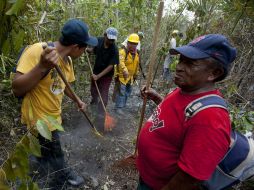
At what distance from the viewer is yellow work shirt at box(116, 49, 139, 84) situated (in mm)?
5350

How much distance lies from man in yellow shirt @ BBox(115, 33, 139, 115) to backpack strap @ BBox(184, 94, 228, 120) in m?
3.90

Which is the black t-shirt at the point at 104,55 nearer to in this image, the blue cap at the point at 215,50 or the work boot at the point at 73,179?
the work boot at the point at 73,179

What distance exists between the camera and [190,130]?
1375 mm

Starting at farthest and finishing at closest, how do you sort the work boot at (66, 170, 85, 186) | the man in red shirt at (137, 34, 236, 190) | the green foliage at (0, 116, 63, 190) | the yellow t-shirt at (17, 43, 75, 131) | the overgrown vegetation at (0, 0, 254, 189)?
the overgrown vegetation at (0, 0, 254, 189)
the work boot at (66, 170, 85, 186)
the yellow t-shirt at (17, 43, 75, 131)
the man in red shirt at (137, 34, 236, 190)
the green foliage at (0, 116, 63, 190)

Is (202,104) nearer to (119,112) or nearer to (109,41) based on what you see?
(109,41)

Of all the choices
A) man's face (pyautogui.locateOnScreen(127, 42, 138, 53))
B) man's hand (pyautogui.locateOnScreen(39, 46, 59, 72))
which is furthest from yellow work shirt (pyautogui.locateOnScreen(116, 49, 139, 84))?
man's hand (pyautogui.locateOnScreen(39, 46, 59, 72))

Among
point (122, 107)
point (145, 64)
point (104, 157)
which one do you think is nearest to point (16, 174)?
point (104, 157)

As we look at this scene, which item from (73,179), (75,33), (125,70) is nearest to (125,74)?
(125,70)

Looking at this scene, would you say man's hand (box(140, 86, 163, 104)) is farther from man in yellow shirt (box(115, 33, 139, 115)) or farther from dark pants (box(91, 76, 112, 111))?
man in yellow shirt (box(115, 33, 139, 115))

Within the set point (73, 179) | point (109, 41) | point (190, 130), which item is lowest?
point (73, 179)

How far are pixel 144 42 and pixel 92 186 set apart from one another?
6376 millimetres

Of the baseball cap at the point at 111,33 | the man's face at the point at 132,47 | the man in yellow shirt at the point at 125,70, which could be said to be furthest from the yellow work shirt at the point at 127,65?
the baseball cap at the point at 111,33

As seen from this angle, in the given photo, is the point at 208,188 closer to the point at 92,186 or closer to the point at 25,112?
the point at 25,112

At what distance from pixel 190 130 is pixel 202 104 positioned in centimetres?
15
